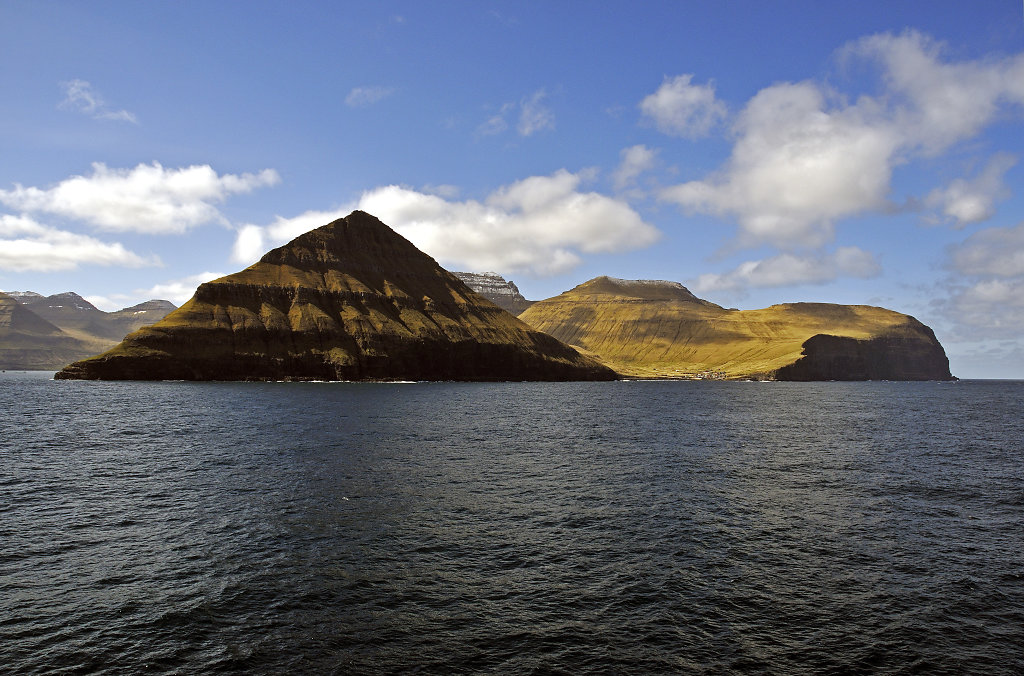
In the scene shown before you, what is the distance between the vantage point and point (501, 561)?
82.3 feet

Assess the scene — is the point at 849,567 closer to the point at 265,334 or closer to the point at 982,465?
the point at 982,465

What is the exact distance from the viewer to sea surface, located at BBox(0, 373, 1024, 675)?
58.4 feet

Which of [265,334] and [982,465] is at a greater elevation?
[265,334]

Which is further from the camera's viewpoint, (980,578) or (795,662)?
(980,578)

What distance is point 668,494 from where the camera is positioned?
38.2 m

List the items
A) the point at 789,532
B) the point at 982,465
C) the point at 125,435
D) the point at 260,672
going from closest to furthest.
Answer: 1. the point at 260,672
2. the point at 789,532
3. the point at 982,465
4. the point at 125,435

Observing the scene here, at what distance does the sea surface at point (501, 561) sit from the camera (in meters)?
17.8

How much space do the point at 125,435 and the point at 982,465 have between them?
8296 centimetres

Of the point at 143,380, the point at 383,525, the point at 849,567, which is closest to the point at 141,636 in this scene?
the point at 383,525

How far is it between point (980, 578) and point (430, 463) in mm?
35524

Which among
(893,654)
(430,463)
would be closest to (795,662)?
(893,654)

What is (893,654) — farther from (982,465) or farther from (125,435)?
(125,435)

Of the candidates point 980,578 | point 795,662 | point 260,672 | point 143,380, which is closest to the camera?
point 260,672

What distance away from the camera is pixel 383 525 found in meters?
30.4
